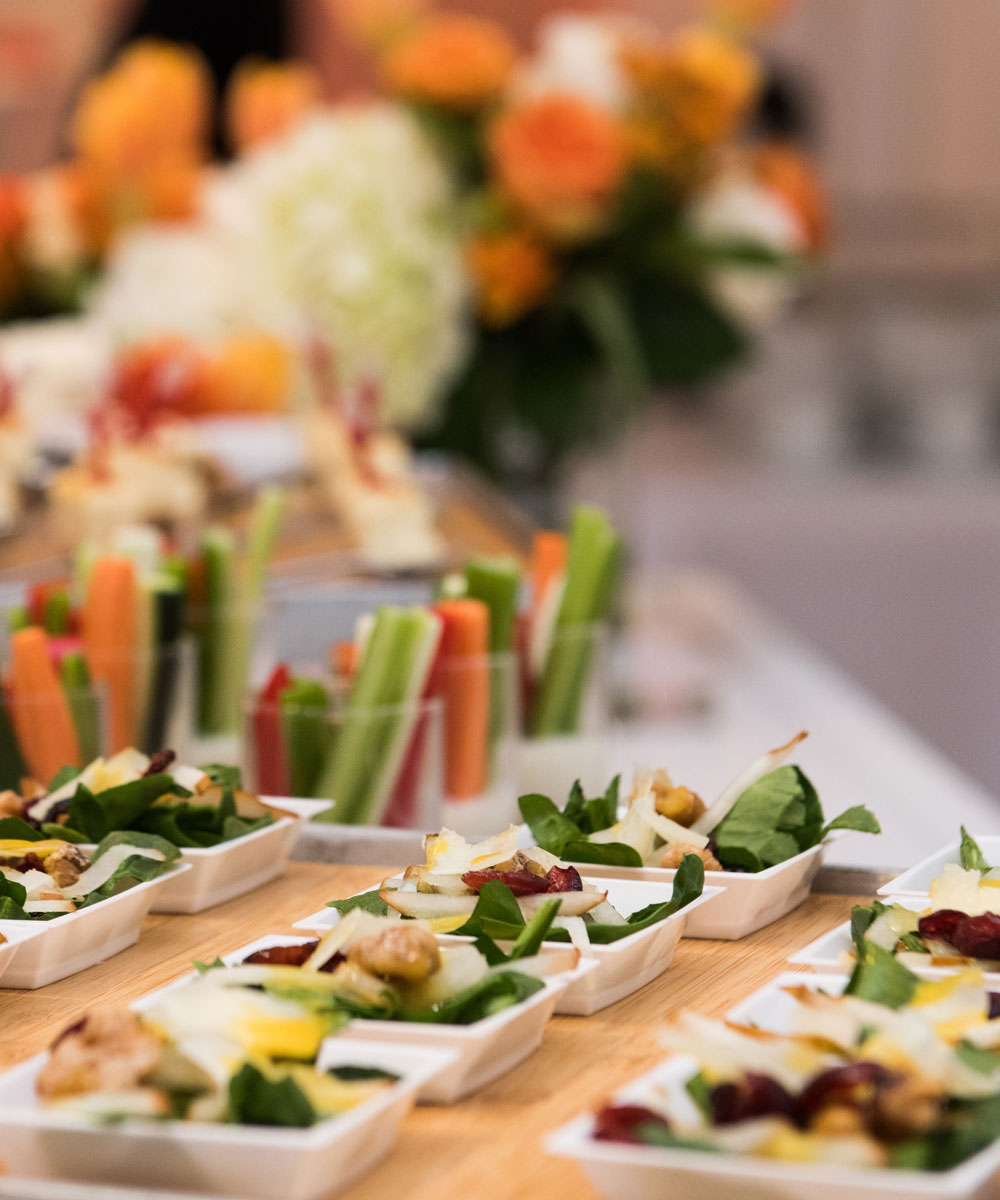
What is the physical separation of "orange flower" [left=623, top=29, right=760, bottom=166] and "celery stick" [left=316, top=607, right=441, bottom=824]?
984 mm

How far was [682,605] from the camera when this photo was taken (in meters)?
2.54

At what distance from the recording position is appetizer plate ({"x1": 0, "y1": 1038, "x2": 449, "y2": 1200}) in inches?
20.2

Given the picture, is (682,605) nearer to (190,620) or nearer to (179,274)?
(179,274)

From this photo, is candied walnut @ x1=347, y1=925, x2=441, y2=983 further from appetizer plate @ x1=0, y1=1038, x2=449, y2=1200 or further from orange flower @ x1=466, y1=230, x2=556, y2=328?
orange flower @ x1=466, y1=230, x2=556, y2=328

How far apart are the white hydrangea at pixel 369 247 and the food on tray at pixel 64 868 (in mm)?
1146

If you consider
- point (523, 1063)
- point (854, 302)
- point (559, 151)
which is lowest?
point (523, 1063)

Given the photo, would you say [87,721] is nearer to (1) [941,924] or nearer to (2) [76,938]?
(2) [76,938]

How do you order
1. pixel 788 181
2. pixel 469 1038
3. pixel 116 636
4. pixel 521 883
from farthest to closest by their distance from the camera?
pixel 788 181, pixel 116 636, pixel 521 883, pixel 469 1038

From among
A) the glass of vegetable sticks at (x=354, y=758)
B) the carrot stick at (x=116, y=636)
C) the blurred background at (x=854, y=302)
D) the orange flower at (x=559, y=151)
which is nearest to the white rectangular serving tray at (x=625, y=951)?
the glass of vegetable sticks at (x=354, y=758)

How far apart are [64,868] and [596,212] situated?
129 cm

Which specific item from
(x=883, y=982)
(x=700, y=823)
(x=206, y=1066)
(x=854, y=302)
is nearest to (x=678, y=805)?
(x=700, y=823)

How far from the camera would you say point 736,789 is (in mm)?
835

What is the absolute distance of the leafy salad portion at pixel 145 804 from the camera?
0.84 meters

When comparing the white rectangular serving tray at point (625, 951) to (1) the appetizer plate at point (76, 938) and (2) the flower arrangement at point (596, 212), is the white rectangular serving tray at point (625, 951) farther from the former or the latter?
(2) the flower arrangement at point (596, 212)
